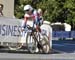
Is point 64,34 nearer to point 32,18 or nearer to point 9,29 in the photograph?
point 32,18

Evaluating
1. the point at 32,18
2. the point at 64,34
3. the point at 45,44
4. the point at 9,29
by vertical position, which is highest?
the point at 32,18

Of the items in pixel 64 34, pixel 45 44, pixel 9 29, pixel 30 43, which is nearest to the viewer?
pixel 9 29

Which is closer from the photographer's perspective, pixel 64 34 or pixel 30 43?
pixel 30 43

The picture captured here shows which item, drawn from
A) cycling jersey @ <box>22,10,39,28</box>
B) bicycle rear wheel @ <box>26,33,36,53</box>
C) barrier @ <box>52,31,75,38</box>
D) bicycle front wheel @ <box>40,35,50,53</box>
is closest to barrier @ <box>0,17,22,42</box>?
cycling jersey @ <box>22,10,39,28</box>

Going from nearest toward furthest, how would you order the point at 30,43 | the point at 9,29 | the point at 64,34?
the point at 9,29 → the point at 30,43 → the point at 64,34

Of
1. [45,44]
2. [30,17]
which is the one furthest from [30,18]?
[45,44]

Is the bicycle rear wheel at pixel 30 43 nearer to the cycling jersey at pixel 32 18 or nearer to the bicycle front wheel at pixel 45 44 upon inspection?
the bicycle front wheel at pixel 45 44

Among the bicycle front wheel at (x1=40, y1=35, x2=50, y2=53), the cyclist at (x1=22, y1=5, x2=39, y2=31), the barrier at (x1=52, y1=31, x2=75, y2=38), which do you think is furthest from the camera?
the barrier at (x1=52, y1=31, x2=75, y2=38)

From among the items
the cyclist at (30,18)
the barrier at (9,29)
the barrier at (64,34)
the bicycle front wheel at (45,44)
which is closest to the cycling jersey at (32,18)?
the cyclist at (30,18)

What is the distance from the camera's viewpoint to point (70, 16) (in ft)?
189

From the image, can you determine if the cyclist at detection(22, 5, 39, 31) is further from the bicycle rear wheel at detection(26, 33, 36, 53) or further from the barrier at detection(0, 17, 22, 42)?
the bicycle rear wheel at detection(26, 33, 36, 53)

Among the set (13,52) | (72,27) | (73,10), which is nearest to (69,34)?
(73,10)

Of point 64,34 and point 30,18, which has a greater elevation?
point 30,18

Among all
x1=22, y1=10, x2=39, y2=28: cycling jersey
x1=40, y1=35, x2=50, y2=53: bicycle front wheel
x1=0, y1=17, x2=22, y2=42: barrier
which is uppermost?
x1=22, y1=10, x2=39, y2=28: cycling jersey
